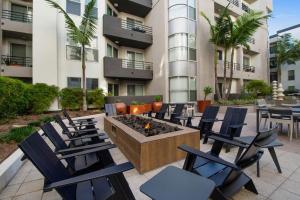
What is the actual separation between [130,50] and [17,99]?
426 inches

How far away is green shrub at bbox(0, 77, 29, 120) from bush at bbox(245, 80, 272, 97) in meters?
20.0

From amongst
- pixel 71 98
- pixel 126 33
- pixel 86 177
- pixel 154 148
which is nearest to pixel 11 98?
pixel 71 98

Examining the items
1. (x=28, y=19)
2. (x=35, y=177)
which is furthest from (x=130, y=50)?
(x=35, y=177)

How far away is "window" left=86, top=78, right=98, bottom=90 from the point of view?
44.3ft

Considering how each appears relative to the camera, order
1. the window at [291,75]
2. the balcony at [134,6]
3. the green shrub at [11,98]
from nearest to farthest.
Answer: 1. the green shrub at [11,98]
2. the balcony at [134,6]
3. the window at [291,75]

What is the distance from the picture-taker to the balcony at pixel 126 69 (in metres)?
14.1

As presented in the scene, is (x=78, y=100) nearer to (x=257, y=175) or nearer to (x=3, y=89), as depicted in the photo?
(x=3, y=89)

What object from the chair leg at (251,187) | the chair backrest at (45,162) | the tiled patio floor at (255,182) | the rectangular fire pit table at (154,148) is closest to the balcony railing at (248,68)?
the tiled patio floor at (255,182)

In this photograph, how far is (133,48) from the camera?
57.6 feet

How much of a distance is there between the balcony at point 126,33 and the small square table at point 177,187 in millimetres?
14413

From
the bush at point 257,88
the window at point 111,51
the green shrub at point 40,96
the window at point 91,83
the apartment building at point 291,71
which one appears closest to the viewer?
the green shrub at point 40,96

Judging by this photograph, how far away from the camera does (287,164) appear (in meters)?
3.60

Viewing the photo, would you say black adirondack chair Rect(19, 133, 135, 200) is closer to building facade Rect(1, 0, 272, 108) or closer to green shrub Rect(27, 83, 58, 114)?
green shrub Rect(27, 83, 58, 114)

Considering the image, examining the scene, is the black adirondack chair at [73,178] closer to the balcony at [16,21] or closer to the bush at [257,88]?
the balcony at [16,21]
